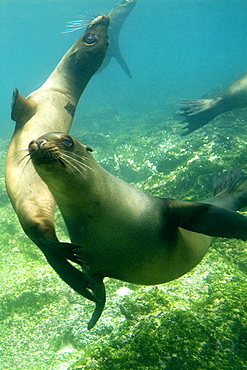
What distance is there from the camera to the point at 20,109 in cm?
318

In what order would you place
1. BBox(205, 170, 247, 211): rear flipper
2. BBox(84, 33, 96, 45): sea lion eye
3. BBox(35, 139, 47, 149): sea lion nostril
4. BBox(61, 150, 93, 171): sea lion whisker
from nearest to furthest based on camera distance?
BBox(35, 139, 47, 149): sea lion nostril → BBox(61, 150, 93, 171): sea lion whisker → BBox(205, 170, 247, 211): rear flipper → BBox(84, 33, 96, 45): sea lion eye

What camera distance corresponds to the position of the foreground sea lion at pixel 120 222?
2010 mm

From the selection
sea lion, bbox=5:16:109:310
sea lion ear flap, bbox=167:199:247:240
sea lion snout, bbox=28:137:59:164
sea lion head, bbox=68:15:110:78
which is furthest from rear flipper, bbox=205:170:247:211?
sea lion head, bbox=68:15:110:78

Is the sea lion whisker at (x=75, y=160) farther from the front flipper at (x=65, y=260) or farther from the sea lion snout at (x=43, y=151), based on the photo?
the front flipper at (x=65, y=260)

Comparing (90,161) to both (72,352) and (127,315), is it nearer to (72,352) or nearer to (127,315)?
(127,315)

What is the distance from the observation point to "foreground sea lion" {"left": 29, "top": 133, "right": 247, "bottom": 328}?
2.01m

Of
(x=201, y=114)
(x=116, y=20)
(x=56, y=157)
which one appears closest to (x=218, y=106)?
(x=201, y=114)

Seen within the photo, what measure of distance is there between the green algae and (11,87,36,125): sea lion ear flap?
220cm

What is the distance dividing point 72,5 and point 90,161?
53812 mm

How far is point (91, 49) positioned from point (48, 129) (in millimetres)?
1508

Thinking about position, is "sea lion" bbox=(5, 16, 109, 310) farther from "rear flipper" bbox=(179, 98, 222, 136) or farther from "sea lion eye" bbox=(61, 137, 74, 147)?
"rear flipper" bbox=(179, 98, 222, 136)

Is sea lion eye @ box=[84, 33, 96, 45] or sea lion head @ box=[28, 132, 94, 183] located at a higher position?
sea lion eye @ box=[84, 33, 96, 45]

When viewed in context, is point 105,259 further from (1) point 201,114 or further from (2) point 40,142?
(1) point 201,114

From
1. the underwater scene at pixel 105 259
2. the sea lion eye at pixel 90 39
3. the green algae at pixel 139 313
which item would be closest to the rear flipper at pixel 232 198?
the underwater scene at pixel 105 259
